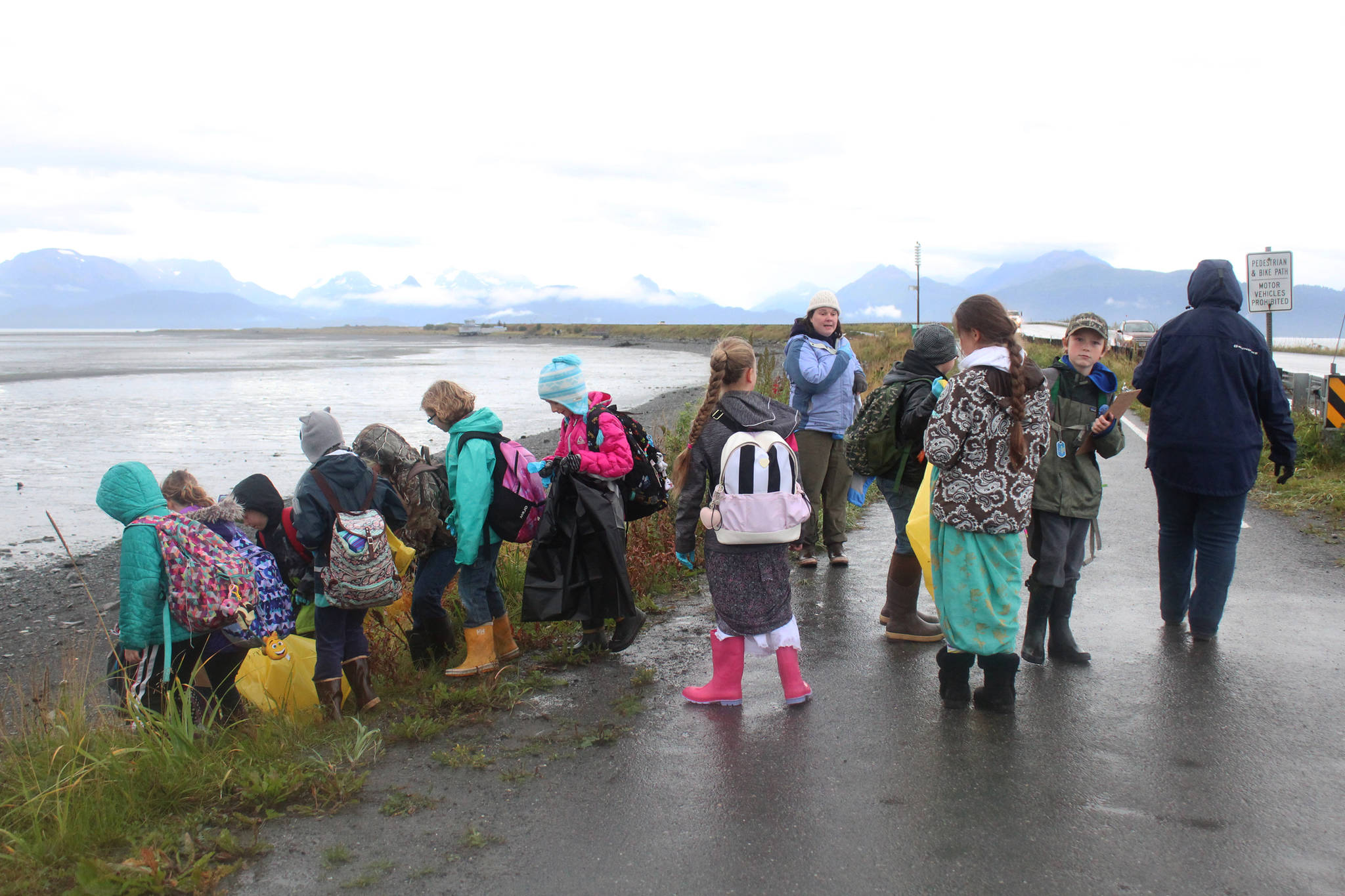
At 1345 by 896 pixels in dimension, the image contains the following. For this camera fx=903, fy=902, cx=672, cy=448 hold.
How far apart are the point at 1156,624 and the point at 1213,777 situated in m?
2.05

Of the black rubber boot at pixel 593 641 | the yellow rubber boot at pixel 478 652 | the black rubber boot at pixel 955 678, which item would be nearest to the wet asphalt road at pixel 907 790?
the black rubber boot at pixel 955 678

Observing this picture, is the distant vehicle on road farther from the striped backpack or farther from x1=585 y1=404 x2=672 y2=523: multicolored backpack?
the striped backpack

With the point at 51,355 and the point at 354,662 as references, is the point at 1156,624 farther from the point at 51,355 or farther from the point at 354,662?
the point at 51,355

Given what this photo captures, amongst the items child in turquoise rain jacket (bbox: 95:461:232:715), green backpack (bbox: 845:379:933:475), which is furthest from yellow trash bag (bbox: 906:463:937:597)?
child in turquoise rain jacket (bbox: 95:461:232:715)

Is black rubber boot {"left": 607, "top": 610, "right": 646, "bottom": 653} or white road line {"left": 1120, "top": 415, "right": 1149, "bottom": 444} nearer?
black rubber boot {"left": 607, "top": 610, "right": 646, "bottom": 653}

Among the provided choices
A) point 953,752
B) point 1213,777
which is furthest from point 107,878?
point 1213,777

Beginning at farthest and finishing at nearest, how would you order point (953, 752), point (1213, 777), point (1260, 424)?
1. point (1260, 424)
2. point (953, 752)
3. point (1213, 777)

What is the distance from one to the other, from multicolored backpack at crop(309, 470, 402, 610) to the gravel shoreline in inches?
61.6

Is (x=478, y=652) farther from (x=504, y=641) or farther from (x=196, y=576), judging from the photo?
(x=196, y=576)

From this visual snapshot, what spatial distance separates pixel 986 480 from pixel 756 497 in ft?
3.34

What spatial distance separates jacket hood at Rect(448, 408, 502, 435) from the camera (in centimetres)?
488

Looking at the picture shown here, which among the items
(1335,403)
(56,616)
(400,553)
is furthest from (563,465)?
(1335,403)

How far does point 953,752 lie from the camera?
379 cm

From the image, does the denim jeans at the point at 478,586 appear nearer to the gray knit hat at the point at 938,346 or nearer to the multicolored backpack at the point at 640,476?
the multicolored backpack at the point at 640,476
